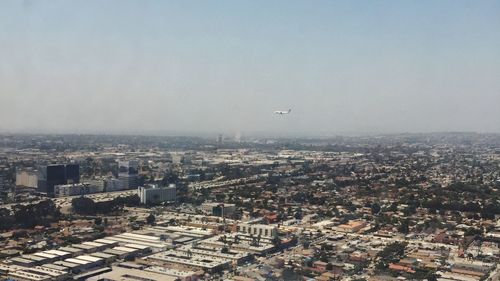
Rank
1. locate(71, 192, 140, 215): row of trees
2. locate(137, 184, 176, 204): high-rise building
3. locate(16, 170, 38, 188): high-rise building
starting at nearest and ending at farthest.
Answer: locate(71, 192, 140, 215): row of trees, locate(137, 184, 176, 204): high-rise building, locate(16, 170, 38, 188): high-rise building

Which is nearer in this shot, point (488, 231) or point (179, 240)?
point (179, 240)

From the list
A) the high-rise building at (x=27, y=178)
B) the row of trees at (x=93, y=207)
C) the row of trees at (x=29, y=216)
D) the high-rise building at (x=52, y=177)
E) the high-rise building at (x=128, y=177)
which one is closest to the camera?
the row of trees at (x=29, y=216)

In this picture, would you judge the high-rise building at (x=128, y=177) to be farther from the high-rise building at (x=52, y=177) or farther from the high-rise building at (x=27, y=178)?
the high-rise building at (x=27, y=178)

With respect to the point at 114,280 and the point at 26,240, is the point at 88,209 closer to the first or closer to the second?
the point at 26,240

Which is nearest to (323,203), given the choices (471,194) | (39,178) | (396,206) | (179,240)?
(396,206)

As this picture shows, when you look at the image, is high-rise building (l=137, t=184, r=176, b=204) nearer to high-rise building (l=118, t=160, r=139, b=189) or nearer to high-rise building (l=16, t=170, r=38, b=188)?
high-rise building (l=118, t=160, r=139, b=189)

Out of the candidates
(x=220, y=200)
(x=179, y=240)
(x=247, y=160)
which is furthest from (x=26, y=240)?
(x=247, y=160)

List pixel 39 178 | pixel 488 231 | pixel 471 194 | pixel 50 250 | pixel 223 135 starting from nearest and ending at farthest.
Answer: pixel 50 250 < pixel 488 231 < pixel 471 194 < pixel 39 178 < pixel 223 135

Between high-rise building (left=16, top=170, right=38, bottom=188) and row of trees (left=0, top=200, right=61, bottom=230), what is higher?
high-rise building (left=16, top=170, right=38, bottom=188)

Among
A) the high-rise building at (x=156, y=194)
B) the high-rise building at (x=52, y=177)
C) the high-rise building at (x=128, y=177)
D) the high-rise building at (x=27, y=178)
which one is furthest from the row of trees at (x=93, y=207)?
the high-rise building at (x=27, y=178)

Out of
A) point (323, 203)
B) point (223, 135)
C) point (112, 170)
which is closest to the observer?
point (323, 203)

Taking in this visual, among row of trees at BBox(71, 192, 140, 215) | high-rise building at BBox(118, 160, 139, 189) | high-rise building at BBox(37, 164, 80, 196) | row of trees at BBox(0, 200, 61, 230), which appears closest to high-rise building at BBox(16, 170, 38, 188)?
high-rise building at BBox(37, 164, 80, 196)
